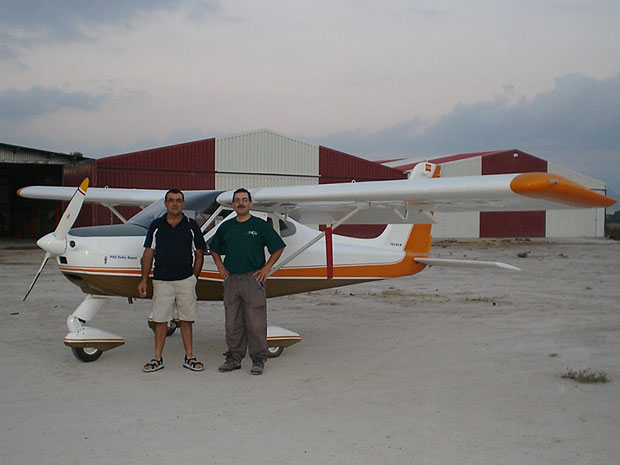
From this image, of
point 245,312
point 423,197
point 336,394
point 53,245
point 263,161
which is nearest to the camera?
point 336,394

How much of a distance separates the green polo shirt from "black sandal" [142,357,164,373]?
1.13 metres

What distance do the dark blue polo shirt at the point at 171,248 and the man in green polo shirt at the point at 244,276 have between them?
0.92 ft

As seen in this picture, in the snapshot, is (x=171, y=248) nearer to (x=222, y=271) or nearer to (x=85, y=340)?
(x=222, y=271)

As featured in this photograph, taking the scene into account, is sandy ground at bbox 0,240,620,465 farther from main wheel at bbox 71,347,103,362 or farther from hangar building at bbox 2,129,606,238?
hangar building at bbox 2,129,606,238

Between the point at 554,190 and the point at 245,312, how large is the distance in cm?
308

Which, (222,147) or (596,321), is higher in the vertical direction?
(222,147)

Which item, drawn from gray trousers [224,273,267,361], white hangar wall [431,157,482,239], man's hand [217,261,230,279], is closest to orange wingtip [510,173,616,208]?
gray trousers [224,273,267,361]

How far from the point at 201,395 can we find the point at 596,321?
629 centimetres

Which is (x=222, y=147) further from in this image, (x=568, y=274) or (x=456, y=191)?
(x=456, y=191)

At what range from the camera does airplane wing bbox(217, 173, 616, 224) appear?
15.7 ft

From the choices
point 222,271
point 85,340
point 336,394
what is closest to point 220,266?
point 222,271

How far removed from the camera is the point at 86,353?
6020 millimetres

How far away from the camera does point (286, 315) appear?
9227 millimetres

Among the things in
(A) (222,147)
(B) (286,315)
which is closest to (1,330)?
(B) (286,315)
